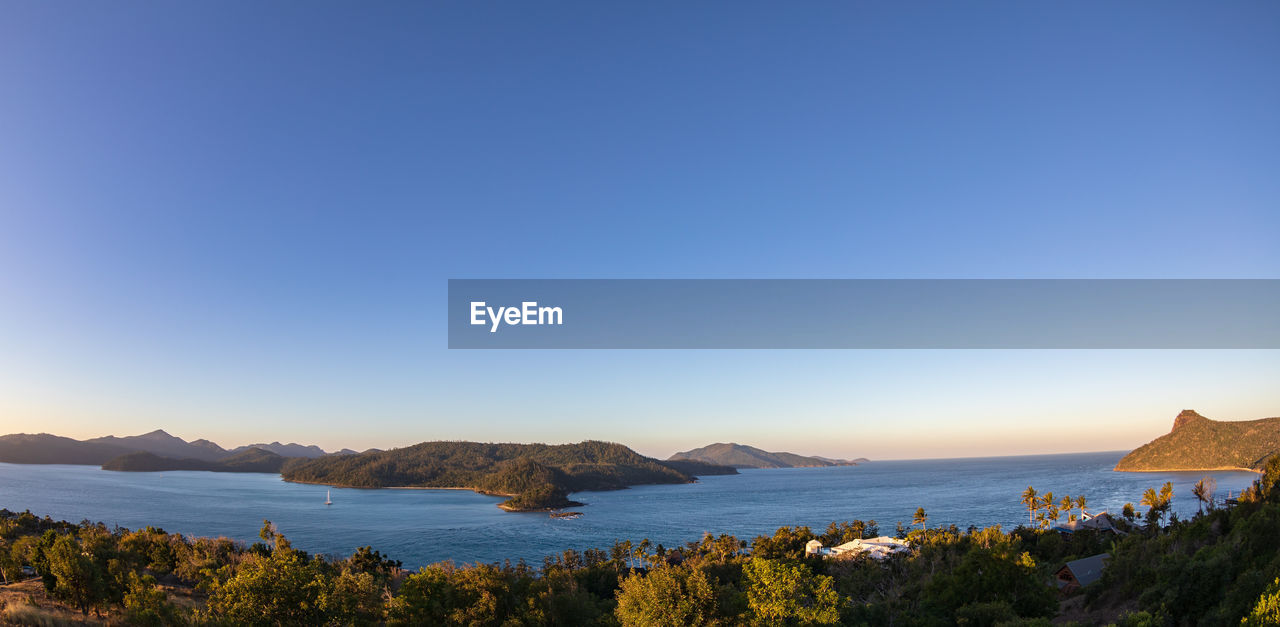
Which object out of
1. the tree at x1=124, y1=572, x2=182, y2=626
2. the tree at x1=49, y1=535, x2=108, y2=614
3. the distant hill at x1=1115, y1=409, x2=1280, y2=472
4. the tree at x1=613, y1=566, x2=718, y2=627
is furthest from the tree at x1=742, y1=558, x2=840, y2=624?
the distant hill at x1=1115, y1=409, x2=1280, y2=472

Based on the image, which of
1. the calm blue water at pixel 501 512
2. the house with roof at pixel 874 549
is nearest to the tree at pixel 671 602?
the house with roof at pixel 874 549

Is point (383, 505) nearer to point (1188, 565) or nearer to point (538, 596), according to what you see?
point (538, 596)

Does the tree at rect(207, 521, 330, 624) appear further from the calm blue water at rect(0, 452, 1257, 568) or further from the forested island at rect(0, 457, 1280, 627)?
the calm blue water at rect(0, 452, 1257, 568)

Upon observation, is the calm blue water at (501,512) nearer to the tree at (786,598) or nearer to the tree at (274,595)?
the tree at (274,595)

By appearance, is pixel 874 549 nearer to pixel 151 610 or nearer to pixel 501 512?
pixel 151 610

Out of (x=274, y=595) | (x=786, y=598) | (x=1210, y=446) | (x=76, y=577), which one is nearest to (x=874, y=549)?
(x=786, y=598)

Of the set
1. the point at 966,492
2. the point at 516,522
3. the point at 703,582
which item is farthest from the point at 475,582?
the point at 966,492
